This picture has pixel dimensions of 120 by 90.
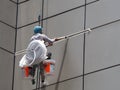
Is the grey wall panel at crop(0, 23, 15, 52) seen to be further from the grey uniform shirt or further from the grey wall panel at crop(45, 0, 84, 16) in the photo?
the grey uniform shirt

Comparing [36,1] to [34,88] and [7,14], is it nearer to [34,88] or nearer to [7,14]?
[7,14]

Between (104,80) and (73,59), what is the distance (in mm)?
1308

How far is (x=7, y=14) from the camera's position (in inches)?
801

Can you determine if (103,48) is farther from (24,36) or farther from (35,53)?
(24,36)

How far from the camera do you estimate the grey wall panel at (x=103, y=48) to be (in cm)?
1730

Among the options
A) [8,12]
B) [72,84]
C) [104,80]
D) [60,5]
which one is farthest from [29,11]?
[104,80]

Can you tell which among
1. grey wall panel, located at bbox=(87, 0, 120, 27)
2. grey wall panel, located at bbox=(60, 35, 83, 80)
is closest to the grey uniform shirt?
grey wall panel, located at bbox=(60, 35, 83, 80)

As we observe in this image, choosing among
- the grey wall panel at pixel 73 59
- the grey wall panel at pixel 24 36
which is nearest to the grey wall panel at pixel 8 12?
the grey wall panel at pixel 24 36

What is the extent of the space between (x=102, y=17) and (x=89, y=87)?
1.97 meters

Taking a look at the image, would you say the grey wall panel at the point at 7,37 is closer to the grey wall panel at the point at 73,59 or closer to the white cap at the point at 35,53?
the grey wall panel at the point at 73,59

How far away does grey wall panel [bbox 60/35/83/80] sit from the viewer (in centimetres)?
1786

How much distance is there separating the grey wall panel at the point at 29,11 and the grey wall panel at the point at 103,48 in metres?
2.59

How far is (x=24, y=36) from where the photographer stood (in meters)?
19.9

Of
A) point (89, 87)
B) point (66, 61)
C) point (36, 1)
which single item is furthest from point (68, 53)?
point (36, 1)
